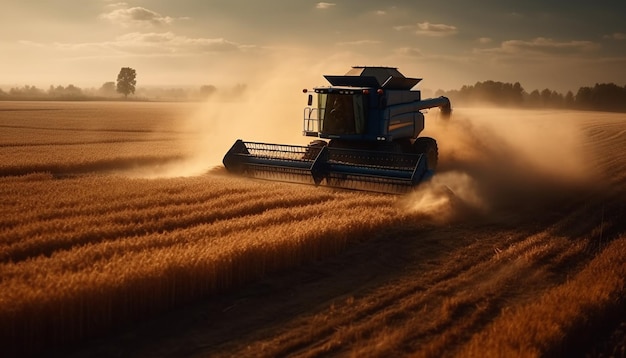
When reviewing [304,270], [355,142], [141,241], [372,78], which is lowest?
[304,270]

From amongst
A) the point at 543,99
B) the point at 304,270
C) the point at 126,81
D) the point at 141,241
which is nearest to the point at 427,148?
the point at 304,270

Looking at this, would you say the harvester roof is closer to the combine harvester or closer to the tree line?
the combine harvester

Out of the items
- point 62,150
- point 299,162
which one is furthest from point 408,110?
point 62,150

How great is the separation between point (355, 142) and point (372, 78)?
1.74 m

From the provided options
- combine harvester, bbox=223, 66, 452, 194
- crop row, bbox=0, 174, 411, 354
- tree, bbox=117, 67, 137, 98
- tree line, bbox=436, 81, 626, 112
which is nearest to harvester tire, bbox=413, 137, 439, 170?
combine harvester, bbox=223, 66, 452, 194

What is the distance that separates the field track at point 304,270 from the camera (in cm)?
536

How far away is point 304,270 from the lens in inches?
301

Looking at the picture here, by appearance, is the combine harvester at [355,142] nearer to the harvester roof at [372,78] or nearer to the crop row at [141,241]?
the harvester roof at [372,78]

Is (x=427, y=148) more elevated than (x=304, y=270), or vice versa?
(x=427, y=148)

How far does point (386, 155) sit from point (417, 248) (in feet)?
17.7

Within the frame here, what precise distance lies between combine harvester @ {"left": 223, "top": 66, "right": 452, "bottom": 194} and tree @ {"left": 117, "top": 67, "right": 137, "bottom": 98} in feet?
379

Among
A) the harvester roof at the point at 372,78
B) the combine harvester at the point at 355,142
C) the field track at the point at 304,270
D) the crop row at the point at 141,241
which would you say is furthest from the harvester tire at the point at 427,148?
the crop row at the point at 141,241

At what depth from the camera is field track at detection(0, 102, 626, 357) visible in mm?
5359

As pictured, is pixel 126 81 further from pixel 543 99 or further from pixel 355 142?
pixel 355 142
